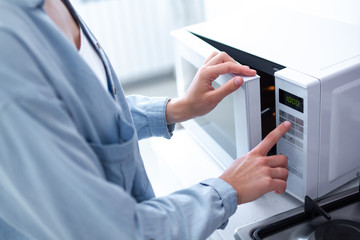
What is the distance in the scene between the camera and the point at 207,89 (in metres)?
0.76

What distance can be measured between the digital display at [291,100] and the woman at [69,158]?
0.42 ft

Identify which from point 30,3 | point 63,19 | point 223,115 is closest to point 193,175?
point 223,115

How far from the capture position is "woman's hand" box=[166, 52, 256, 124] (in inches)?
26.6

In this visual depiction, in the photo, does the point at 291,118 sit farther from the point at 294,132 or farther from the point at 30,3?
the point at 30,3

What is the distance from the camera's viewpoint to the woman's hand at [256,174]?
60 centimetres

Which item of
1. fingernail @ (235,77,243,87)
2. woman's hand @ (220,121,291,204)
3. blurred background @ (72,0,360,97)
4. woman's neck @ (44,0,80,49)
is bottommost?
blurred background @ (72,0,360,97)

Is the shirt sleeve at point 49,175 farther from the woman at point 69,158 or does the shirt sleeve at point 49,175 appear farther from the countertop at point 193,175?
the countertop at point 193,175

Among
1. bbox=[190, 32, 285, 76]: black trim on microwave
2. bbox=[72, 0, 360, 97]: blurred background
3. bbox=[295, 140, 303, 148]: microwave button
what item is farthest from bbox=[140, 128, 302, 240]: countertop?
bbox=[72, 0, 360, 97]: blurred background

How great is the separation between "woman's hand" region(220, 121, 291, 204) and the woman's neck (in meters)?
0.31

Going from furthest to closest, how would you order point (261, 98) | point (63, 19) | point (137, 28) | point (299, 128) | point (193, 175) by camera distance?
point (137, 28) → point (193, 175) → point (261, 98) → point (299, 128) → point (63, 19)

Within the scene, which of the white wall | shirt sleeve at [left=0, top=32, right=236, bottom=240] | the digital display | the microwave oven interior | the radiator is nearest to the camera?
shirt sleeve at [left=0, top=32, right=236, bottom=240]

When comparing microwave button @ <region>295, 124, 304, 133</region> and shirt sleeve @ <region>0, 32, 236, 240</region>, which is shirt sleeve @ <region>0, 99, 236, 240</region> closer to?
shirt sleeve @ <region>0, 32, 236, 240</region>

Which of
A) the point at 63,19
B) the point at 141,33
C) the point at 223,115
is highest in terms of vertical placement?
the point at 63,19

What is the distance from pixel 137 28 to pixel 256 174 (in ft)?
6.62
